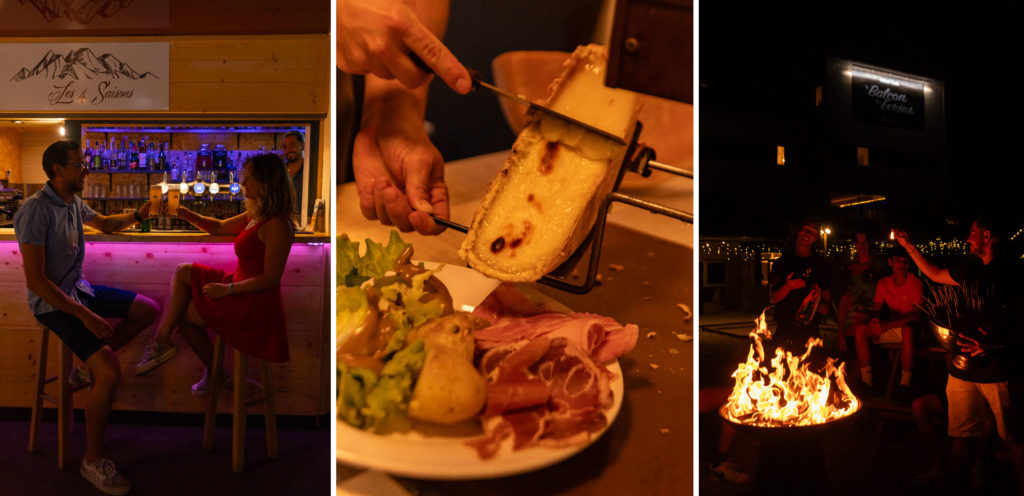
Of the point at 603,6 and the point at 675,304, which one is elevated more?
the point at 603,6

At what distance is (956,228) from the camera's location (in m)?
2.38

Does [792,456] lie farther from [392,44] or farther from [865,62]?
[392,44]

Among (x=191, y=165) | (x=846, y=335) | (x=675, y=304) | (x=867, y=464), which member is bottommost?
(x=867, y=464)

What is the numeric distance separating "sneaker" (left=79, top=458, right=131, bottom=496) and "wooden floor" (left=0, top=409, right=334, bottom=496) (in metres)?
0.06

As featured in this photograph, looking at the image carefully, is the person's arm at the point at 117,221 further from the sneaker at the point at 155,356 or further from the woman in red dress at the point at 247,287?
the sneaker at the point at 155,356

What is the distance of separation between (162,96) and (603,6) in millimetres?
2850

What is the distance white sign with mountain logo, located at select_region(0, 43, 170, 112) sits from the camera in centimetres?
346

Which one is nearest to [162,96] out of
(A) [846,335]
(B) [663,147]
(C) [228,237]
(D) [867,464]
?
(C) [228,237]

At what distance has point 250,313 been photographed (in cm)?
276

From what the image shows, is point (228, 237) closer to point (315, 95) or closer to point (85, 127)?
point (315, 95)

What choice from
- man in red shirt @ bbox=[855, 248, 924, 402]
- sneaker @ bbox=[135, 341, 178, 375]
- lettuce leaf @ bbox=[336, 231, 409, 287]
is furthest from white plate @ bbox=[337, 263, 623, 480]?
sneaker @ bbox=[135, 341, 178, 375]

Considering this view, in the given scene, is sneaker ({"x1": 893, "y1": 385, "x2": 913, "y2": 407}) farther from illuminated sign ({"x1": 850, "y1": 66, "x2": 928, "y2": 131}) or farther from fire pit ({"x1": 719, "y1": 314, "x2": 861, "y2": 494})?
illuminated sign ({"x1": 850, "y1": 66, "x2": 928, "y2": 131})

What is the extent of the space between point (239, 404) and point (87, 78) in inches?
91.9

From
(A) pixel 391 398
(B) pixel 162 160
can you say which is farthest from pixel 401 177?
(B) pixel 162 160
